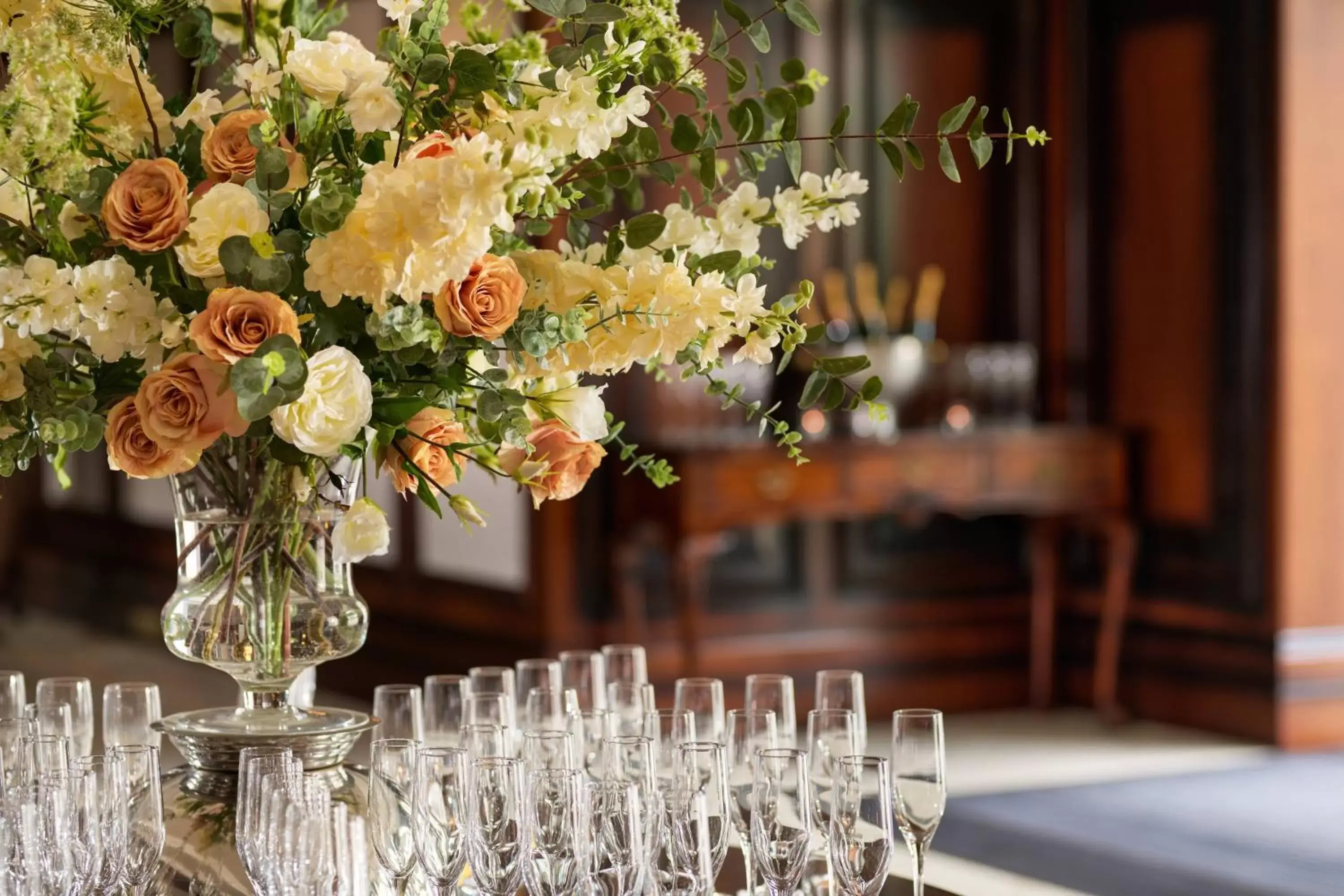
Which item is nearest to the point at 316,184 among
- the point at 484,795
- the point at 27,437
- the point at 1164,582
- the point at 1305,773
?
the point at 27,437

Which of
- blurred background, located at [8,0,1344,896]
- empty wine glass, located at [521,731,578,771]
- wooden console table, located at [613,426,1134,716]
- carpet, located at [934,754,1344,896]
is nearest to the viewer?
empty wine glass, located at [521,731,578,771]

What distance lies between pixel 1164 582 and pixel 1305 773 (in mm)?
886

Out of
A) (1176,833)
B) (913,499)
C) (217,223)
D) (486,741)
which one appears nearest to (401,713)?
(486,741)

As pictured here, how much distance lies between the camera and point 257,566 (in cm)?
148

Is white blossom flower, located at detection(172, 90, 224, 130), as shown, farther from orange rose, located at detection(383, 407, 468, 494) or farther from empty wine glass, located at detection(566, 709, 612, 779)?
empty wine glass, located at detection(566, 709, 612, 779)

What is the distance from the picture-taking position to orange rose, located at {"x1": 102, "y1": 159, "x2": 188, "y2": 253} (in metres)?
1.31

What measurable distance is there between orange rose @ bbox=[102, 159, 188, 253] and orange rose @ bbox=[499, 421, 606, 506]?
330 mm

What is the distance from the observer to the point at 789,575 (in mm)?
5344

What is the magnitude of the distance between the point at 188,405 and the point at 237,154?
21 cm

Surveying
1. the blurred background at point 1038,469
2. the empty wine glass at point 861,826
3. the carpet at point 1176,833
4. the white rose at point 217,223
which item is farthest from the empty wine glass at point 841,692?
the blurred background at point 1038,469

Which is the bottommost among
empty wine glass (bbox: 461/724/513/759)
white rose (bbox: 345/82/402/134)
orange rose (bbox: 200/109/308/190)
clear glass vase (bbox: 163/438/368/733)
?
empty wine glass (bbox: 461/724/513/759)

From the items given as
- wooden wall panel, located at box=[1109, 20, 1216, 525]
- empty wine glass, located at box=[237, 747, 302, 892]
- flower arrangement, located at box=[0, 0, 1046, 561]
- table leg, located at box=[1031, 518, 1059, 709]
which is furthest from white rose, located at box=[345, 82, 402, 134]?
table leg, located at box=[1031, 518, 1059, 709]

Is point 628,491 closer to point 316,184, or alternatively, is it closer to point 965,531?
point 965,531

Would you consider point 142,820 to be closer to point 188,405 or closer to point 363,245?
point 188,405
